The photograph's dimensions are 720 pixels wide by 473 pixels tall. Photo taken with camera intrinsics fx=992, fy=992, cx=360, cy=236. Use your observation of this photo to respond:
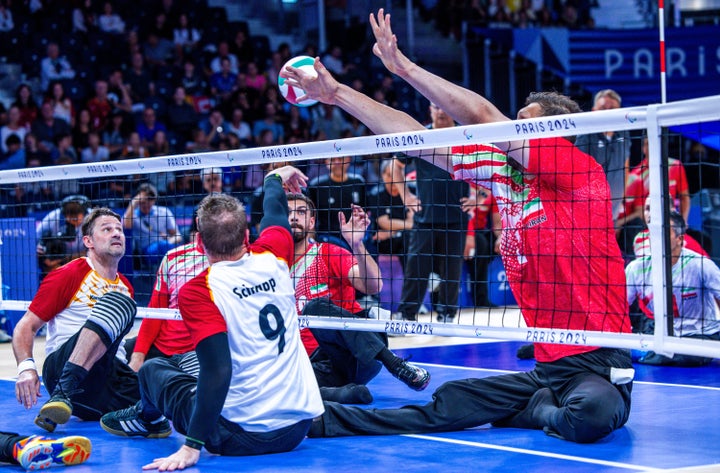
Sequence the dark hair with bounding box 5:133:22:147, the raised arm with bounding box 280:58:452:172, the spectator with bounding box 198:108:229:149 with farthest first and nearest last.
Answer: the spectator with bounding box 198:108:229:149, the dark hair with bounding box 5:133:22:147, the raised arm with bounding box 280:58:452:172

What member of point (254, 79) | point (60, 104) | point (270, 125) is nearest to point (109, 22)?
point (254, 79)

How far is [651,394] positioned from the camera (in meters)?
6.57

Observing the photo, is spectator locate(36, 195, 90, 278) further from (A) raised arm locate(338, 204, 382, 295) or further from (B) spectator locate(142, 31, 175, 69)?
(B) spectator locate(142, 31, 175, 69)

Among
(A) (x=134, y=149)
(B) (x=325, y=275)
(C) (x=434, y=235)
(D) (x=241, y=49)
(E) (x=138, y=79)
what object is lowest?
(B) (x=325, y=275)

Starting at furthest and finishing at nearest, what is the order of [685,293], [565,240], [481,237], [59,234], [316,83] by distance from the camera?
[481,237], [59,234], [685,293], [316,83], [565,240]

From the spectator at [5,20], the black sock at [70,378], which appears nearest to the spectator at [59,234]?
the black sock at [70,378]

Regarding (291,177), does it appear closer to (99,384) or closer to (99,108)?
(99,384)

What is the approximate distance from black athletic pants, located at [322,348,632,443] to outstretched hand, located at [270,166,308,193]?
4.02ft

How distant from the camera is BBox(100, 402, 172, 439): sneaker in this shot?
5.34m

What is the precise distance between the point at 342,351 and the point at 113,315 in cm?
163

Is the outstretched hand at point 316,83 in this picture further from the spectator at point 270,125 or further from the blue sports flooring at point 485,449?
the spectator at point 270,125

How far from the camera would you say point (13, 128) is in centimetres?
1493

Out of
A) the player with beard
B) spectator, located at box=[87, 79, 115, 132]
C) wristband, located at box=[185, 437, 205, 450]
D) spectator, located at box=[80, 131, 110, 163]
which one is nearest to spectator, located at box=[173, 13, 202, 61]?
spectator, located at box=[87, 79, 115, 132]

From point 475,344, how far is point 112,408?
4494 mm
